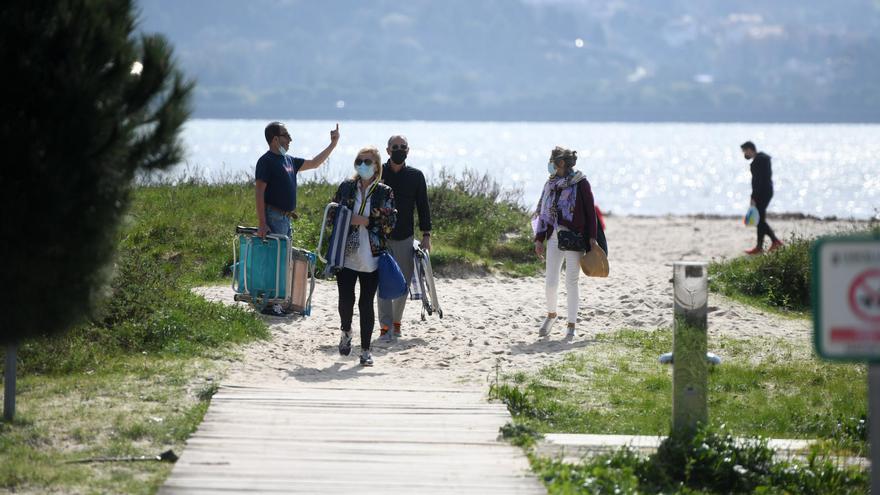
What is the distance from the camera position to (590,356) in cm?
Answer: 1083

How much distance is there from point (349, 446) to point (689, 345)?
6.62 feet

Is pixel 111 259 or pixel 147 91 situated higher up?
pixel 147 91

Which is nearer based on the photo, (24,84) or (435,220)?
(24,84)

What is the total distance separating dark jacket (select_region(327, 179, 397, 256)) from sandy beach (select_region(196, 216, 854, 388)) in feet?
3.44

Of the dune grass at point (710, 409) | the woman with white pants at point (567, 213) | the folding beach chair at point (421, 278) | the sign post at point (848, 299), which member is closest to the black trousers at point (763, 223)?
the dune grass at point (710, 409)

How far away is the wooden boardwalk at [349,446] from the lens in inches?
242

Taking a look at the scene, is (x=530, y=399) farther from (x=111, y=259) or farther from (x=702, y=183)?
(x=702, y=183)

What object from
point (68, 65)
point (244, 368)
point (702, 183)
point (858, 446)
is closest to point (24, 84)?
point (68, 65)

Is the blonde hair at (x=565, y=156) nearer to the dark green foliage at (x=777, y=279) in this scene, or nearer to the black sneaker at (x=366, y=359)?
the black sneaker at (x=366, y=359)

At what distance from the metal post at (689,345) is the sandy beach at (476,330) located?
253 centimetres

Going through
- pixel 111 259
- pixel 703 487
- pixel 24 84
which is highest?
pixel 24 84

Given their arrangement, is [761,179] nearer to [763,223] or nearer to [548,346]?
[763,223]

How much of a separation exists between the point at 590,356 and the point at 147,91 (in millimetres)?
5339

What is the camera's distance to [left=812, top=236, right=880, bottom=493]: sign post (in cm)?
418
